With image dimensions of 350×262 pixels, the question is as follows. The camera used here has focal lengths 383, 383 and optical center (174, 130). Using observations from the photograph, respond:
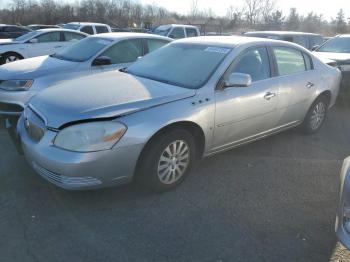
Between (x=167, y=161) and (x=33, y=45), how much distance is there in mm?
8777

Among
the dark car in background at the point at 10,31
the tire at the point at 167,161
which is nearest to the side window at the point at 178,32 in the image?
the dark car in background at the point at 10,31

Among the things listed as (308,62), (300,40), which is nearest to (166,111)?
(308,62)

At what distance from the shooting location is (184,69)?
4.41 m

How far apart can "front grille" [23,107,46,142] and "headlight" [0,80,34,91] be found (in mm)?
2070

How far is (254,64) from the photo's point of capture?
4637 mm

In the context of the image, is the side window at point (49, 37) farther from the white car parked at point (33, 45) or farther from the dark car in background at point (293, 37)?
the dark car in background at point (293, 37)

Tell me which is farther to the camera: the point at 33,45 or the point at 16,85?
the point at 33,45

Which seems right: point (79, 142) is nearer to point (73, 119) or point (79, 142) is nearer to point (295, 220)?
point (73, 119)

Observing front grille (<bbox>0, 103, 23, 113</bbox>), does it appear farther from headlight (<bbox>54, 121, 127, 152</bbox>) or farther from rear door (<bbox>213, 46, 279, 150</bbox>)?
rear door (<bbox>213, 46, 279, 150</bbox>)

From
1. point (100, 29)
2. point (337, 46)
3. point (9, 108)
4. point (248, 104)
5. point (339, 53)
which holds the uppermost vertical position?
point (100, 29)

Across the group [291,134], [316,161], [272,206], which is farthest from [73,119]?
[291,134]

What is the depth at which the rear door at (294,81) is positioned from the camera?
16.3 feet

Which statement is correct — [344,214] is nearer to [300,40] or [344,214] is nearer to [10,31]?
[300,40]

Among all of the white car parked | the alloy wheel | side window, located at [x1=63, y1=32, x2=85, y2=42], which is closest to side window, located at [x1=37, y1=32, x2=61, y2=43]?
the white car parked
